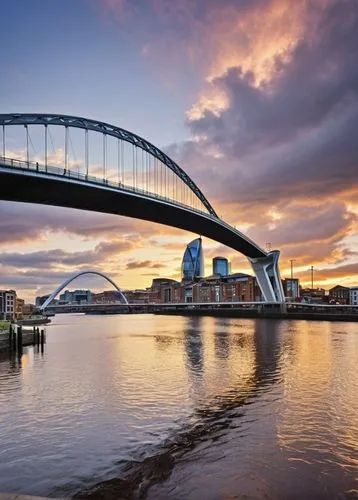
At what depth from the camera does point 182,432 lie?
1135cm

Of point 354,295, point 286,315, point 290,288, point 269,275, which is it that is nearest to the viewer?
point 286,315

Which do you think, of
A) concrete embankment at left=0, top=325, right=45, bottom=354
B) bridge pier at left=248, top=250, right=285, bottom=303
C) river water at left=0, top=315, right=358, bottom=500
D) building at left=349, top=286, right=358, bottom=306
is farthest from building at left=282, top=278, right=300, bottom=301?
river water at left=0, top=315, right=358, bottom=500

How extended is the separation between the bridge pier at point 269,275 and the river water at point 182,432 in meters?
72.5

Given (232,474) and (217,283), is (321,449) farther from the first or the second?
(217,283)

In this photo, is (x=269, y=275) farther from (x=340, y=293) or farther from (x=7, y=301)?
(x=340, y=293)

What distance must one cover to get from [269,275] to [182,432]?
87415 mm

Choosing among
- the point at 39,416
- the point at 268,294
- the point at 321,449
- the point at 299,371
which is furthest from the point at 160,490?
the point at 268,294

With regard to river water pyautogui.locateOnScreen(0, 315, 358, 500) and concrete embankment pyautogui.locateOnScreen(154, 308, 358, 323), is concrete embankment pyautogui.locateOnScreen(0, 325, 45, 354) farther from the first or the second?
concrete embankment pyautogui.locateOnScreen(154, 308, 358, 323)

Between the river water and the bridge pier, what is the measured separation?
72462 millimetres

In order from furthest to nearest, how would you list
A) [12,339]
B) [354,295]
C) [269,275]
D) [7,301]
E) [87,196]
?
[354,295] → [7,301] → [269,275] → [87,196] → [12,339]

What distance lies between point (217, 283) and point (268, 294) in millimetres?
86031

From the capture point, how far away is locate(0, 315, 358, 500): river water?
837 cm

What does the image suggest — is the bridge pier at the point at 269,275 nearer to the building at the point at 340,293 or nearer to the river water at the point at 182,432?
the river water at the point at 182,432

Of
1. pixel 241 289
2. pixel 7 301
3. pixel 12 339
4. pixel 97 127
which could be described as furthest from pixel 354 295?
pixel 12 339
